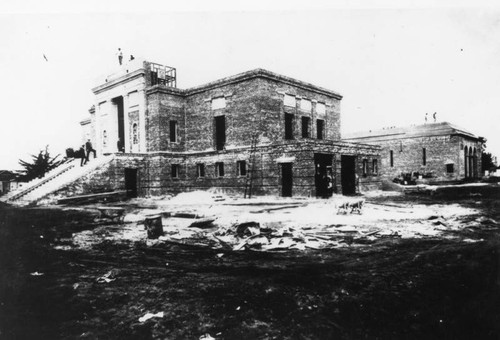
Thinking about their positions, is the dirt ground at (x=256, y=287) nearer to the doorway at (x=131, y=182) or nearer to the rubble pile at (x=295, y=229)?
the rubble pile at (x=295, y=229)

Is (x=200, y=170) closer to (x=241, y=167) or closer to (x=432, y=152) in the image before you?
(x=241, y=167)

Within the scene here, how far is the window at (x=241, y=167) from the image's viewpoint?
22188 mm

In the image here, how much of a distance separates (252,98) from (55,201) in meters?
12.9

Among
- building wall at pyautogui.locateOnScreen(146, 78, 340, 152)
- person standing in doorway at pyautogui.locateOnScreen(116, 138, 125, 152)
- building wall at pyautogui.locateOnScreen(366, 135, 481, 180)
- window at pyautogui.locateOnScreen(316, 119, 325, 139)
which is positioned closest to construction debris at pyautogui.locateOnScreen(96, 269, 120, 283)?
building wall at pyautogui.locateOnScreen(146, 78, 340, 152)

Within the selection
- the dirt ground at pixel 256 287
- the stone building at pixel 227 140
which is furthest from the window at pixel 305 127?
the dirt ground at pixel 256 287

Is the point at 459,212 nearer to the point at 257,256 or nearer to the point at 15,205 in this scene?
the point at 257,256

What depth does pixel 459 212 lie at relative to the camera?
12.7 metres

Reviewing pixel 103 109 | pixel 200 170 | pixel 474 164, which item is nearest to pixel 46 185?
pixel 200 170

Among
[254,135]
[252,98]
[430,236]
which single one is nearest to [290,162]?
[254,135]

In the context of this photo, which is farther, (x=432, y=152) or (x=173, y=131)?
(x=432, y=152)

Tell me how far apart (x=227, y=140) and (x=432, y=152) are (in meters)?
26.3

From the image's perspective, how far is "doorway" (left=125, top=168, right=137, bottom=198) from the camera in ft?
75.9

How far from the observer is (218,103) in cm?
2381

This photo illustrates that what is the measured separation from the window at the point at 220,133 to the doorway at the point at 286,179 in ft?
19.0
